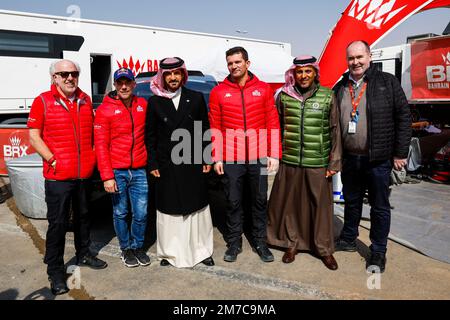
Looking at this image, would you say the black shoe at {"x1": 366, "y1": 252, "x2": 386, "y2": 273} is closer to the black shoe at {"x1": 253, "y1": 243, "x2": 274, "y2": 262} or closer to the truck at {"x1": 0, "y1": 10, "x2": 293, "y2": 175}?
the black shoe at {"x1": 253, "y1": 243, "x2": 274, "y2": 262}

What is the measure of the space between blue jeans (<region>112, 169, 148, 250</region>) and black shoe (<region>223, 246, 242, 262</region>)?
0.85 meters

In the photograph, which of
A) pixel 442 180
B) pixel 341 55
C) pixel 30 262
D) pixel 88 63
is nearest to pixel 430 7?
pixel 341 55

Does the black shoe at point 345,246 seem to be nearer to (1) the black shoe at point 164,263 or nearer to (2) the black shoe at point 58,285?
(1) the black shoe at point 164,263

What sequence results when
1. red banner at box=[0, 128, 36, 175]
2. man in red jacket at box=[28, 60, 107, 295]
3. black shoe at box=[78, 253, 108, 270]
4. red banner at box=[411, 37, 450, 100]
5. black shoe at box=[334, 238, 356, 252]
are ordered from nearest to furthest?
1. man in red jacket at box=[28, 60, 107, 295]
2. black shoe at box=[78, 253, 108, 270]
3. black shoe at box=[334, 238, 356, 252]
4. red banner at box=[0, 128, 36, 175]
5. red banner at box=[411, 37, 450, 100]

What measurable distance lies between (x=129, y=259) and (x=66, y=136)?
128 cm

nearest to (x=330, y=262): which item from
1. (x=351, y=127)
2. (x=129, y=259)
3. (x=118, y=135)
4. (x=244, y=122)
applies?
(x=351, y=127)

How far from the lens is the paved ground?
2850mm

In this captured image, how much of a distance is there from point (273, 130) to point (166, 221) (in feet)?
4.21

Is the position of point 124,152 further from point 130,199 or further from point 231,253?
point 231,253

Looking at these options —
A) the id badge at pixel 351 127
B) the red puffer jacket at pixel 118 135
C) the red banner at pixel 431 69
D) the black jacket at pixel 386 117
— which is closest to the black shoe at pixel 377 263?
the black jacket at pixel 386 117

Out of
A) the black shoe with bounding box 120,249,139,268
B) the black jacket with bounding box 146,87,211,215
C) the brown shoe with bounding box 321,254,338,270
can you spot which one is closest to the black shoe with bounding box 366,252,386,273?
the brown shoe with bounding box 321,254,338,270

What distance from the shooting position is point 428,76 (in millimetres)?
8547

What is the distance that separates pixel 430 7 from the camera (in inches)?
191
